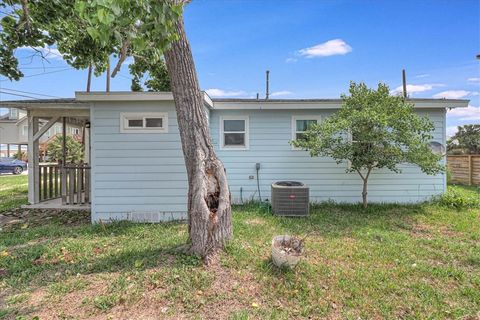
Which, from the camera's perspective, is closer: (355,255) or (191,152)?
(191,152)

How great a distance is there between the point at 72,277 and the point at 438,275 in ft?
14.8

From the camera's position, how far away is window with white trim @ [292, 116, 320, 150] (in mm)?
7320

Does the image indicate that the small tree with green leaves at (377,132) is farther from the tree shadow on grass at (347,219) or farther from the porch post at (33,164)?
the porch post at (33,164)

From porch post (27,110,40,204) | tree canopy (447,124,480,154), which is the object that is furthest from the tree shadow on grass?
tree canopy (447,124,480,154)

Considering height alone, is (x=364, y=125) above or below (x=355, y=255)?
above

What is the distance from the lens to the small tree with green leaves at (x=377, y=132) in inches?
230

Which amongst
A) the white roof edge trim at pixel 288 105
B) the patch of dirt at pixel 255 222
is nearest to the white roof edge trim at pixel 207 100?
the white roof edge trim at pixel 288 105

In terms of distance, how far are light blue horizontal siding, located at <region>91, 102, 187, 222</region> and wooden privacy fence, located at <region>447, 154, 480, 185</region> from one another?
1208 cm

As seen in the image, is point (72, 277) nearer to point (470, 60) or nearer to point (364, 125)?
point (364, 125)

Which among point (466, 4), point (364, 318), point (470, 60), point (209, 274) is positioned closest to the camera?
point (364, 318)

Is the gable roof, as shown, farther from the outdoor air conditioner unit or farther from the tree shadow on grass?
the tree shadow on grass

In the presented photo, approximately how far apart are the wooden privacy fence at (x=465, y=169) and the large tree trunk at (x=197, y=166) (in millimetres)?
12341

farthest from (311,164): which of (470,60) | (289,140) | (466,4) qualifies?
(470,60)

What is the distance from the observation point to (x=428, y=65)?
1038 cm
